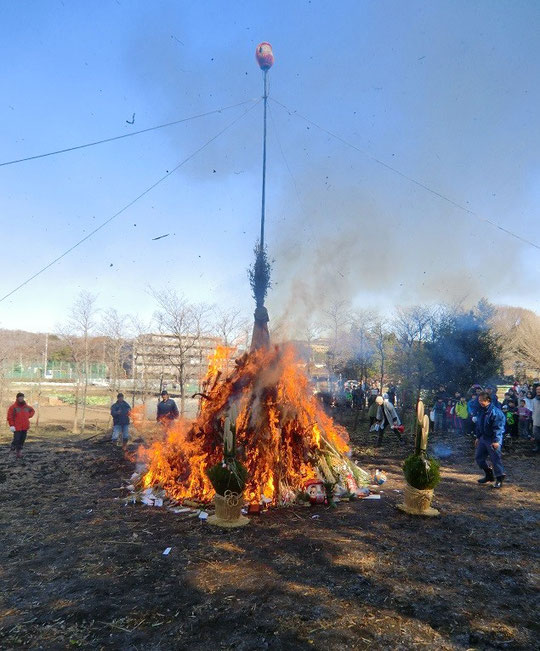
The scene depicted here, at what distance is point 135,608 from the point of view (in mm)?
4203

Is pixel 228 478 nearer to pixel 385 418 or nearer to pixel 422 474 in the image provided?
pixel 422 474

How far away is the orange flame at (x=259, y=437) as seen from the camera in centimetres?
833

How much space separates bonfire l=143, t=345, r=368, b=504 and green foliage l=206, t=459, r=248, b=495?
1.23 m

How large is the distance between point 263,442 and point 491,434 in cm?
469

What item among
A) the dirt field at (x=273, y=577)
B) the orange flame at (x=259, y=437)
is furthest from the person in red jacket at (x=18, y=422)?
the orange flame at (x=259, y=437)

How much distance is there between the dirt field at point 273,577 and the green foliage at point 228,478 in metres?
0.61

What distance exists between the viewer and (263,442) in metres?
8.56

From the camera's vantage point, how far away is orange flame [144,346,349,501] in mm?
8328

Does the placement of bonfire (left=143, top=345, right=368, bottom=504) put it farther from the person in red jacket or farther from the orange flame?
the person in red jacket

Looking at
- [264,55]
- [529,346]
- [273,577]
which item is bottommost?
[273,577]

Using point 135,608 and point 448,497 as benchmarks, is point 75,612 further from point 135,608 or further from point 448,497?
point 448,497

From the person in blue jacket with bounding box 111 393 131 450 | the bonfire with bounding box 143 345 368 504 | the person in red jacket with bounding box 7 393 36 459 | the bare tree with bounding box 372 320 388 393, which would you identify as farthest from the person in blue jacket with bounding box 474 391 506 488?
the bare tree with bounding box 372 320 388 393

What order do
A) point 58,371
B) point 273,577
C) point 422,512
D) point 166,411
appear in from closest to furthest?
1. point 273,577
2. point 422,512
3. point 166,411
4. point 58,371

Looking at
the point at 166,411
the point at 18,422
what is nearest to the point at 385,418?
the point at 166,411
